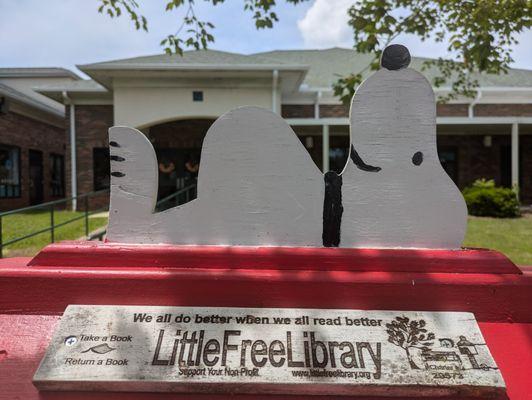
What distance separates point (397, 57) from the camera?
2195 mm

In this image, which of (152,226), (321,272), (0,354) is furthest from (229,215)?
(0,354)

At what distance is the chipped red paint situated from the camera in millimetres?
1961

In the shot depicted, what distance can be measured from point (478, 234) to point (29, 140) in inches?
611

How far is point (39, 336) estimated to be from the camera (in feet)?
6.36

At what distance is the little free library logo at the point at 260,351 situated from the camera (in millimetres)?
1716

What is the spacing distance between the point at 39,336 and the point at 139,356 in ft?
1.69

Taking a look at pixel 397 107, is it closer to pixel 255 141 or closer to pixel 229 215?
pixel 255 141

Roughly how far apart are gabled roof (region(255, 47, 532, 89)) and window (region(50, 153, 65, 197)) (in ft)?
33.0

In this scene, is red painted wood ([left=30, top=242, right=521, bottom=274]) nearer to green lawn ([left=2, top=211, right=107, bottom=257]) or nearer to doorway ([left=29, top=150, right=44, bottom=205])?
green lawn ([left=2, top=211, right=107, bottom=257])

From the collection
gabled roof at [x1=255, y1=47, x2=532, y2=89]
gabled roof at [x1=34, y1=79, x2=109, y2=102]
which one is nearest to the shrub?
gabled roof at [x1=255, y1=47, x2=532, y2=89]

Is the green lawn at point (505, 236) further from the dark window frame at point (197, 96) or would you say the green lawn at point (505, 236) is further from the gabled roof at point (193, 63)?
the dark window frame at point (197, 96)

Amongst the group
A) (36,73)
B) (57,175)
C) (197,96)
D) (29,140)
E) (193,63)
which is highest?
(36,73)

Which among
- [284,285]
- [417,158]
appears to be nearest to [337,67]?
[417,158]

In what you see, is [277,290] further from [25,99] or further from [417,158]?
[25,99]
